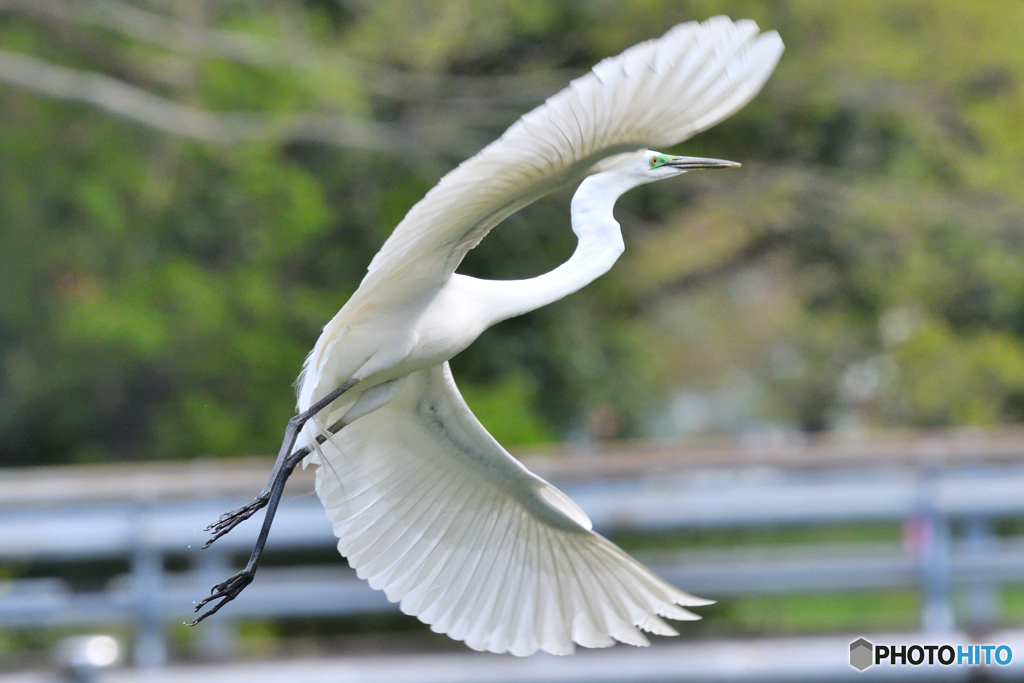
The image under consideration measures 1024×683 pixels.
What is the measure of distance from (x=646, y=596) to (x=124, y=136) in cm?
799

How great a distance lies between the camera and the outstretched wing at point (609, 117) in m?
2.49

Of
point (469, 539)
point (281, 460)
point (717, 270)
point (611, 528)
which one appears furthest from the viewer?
point (717, 270)

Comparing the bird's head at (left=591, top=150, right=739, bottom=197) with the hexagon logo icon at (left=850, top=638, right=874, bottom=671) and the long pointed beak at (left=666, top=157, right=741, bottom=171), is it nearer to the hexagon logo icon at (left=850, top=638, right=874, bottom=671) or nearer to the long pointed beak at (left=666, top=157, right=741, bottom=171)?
the long pointed beak at (left=666, top=157, right=741, bottom=171)

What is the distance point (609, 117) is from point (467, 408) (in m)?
1.41

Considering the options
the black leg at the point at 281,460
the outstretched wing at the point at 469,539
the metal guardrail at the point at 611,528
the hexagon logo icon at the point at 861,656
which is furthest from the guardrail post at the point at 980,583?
the black leg at the point at 281,460

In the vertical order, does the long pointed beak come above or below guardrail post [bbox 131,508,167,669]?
above

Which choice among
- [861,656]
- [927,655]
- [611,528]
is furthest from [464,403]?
[927,655]

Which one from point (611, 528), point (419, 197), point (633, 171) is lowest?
point (611, 528)

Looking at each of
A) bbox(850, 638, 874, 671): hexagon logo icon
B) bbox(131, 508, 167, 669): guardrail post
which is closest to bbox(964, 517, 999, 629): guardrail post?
bbox(850, 638, 874, 671): hexagon logo icon

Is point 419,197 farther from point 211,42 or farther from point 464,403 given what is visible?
point 464,403

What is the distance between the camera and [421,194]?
11.0 metres

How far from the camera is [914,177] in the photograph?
1211 cm

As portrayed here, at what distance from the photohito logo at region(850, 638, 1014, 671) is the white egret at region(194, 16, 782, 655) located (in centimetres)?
141

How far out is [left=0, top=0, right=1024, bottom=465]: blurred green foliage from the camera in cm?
1035
